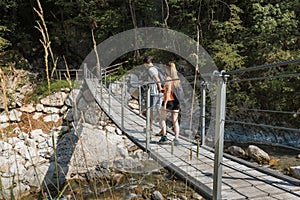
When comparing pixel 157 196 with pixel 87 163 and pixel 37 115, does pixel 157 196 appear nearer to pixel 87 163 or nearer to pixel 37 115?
pixel 87 163

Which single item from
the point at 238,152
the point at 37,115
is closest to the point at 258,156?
the point at 238,152

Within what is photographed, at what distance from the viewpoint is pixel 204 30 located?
8844mm

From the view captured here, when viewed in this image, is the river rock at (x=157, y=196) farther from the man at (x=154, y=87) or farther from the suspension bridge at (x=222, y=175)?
the man at (x=154, y=87)

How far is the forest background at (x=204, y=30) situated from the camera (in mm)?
7344

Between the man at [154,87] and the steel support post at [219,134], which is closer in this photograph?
the steel support post at [219,134]

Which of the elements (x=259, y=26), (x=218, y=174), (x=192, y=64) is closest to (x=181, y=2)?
(x=192, y=64)

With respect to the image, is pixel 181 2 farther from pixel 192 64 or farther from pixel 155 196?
pixel 155 196

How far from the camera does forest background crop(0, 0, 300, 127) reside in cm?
734

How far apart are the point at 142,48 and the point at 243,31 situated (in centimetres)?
410

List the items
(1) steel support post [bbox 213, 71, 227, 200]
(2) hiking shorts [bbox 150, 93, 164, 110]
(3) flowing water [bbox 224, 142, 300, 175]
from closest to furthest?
1. (1) steel support post [bbox 213, 71, 227, 200]
2. (2) hiking shorts [bbox 150, 93, 164, 110]
3. (3) flowing water [bbox 224, 142, 300, 175]

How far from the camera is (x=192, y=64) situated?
8570 millimetres

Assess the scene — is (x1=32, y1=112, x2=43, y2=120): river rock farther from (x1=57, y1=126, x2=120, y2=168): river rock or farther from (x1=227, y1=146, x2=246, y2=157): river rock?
(x1=227, y1=146, x2=246, y2=157): river rock

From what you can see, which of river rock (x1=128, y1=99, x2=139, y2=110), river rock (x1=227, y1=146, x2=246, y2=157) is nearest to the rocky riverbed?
river rock (x1=128, y1=99, x2=139, y2=110)

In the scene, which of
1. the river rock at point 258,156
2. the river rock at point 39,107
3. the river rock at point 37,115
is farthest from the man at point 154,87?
the river rock at point 39,107
